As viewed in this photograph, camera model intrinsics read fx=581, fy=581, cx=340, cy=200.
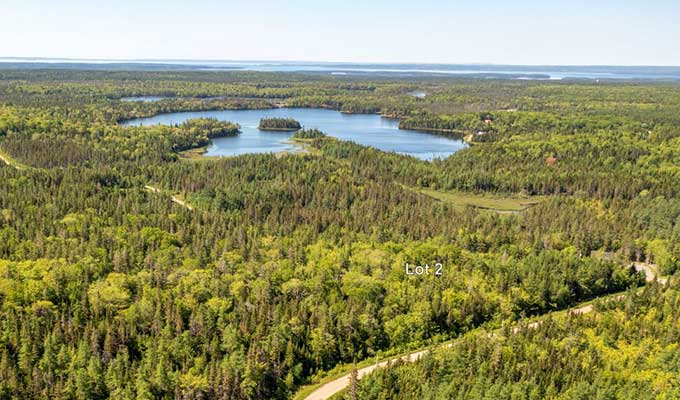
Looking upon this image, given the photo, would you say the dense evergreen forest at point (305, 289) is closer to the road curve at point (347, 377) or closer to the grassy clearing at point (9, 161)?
the road curve at point (347, 377)

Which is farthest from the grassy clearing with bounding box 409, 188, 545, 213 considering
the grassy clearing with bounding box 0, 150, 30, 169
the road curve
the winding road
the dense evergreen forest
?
the grassy clearing with bounding box 0, 150, 30, 169

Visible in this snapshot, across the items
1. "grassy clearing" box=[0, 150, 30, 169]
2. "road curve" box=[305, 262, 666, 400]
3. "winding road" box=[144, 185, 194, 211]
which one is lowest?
"road curve" box=[305, 262, 666, 400]

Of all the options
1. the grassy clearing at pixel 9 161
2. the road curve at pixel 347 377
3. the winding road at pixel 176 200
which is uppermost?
the grassy clearing at pixel 9 161

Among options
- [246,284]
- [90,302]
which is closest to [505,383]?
[246,284]

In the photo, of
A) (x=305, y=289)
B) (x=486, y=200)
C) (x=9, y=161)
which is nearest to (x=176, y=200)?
(x=305, y=289)

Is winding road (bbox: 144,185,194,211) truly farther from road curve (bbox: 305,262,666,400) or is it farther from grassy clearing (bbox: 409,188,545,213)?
road curve (bbox: 305,262,666,400)

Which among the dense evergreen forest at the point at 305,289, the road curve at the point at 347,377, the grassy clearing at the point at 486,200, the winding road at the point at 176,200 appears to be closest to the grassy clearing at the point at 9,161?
the dense evergreen forest at the point at 305,289

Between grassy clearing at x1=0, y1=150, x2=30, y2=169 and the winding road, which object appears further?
grassy clearing at x1=0, y1=150, x2=30, y2=169

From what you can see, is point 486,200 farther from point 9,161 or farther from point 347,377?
point 9,161

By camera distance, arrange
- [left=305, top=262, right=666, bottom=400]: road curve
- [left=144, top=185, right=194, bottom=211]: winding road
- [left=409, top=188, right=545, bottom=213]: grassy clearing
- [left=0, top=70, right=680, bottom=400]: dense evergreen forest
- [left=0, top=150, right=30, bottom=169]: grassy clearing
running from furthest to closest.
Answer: [left=0, top=150, right=30, bottom=169]: grassy clearing < [left=409, top=188, right=545, bottom=213]: grassy clearing < [left=144, top=185, right=194, bottom=211]: winding road < [left=305, top=262, right=666, bottom=400]: road curve < [left=0, top=70, right=680, bottom=400]: dense evergreen forest
